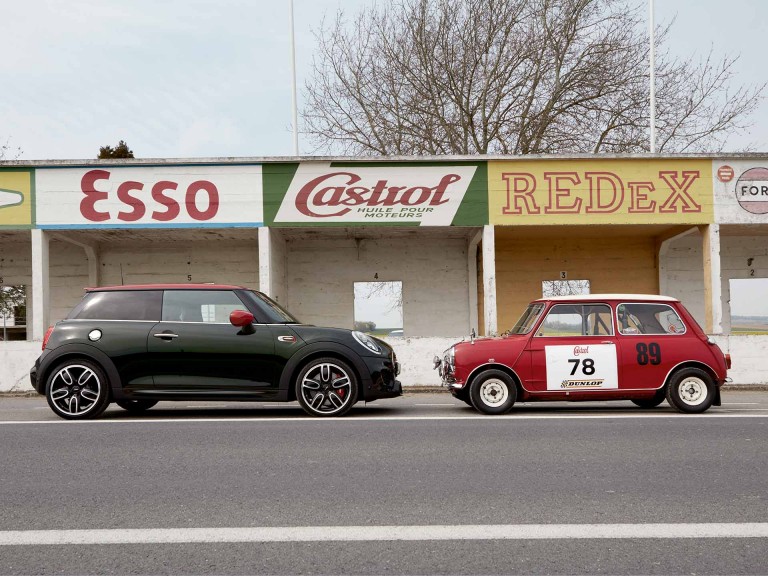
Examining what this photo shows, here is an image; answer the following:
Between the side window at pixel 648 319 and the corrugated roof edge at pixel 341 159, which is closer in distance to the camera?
the side window at pixel 648 319

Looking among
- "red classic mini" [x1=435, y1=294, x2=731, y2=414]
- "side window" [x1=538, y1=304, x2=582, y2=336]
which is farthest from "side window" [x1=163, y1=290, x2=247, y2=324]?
"side window" [x1=538, y1=304, x2=582, y2=336]

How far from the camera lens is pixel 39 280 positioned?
17078 mm

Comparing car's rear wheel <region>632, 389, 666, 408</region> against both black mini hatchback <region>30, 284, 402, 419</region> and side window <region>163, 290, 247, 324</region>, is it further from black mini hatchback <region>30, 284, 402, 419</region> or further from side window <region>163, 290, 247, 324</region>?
side window <region>163, 290, 247, 324</region>

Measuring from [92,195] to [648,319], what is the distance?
12.5 m

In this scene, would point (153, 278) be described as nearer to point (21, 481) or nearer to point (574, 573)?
point (21, 481)

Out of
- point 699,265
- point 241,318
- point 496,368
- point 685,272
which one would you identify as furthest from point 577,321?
point 699,265

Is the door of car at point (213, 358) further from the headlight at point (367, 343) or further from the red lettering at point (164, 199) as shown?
the red lettering at point (164, 199)

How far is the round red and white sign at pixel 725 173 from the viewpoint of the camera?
56.9 feet

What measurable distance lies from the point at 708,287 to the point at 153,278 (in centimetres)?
1469

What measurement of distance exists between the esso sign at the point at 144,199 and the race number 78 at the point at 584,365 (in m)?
10.1

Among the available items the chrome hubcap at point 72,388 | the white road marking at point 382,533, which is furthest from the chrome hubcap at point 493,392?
the white road marking at point 382,533

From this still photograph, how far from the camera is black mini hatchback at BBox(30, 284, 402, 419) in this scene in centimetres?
927

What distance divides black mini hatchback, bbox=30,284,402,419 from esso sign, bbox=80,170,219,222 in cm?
808

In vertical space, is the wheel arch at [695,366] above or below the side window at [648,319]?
below
